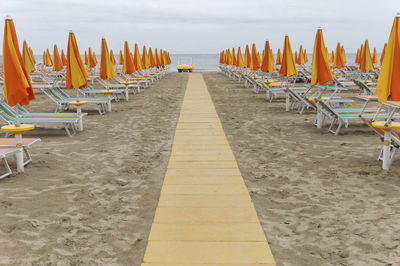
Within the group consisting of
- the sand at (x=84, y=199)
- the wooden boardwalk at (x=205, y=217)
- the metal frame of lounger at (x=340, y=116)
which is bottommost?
the sand at (x=84, y=199)

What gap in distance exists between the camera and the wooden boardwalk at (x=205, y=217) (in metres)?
2.97

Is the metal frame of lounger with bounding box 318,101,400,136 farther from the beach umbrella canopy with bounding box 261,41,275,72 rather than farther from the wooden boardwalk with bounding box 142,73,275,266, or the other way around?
the beach umbrella canopy with bounding box 261,41,275,72

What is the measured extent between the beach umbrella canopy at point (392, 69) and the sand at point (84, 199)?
3158 mm

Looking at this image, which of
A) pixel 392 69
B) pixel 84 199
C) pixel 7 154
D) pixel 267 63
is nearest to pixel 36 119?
pixel 7 154

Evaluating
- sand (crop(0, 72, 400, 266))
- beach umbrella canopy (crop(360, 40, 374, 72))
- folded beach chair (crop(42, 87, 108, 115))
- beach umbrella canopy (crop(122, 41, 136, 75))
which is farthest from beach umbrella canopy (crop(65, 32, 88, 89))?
beach umbrella canopy (crop(360, 40, 374, 72))

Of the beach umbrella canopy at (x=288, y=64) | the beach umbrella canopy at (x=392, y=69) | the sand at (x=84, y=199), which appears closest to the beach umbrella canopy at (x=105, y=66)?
the sand at (x=84, y=199)

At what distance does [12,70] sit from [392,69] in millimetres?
5029

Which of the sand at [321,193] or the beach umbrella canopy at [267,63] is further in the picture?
the beach umbrella canopy at [267,63]

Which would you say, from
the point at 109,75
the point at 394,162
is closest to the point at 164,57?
the point at 109,75

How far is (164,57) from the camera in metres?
33.9

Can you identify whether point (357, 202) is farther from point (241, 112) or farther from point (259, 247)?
point (241, 112)

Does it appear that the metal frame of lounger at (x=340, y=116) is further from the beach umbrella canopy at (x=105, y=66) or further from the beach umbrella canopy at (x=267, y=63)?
the beach umbrella canopy at (x=105, y=66)

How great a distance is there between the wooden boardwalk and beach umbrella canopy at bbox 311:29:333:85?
10.5 feet

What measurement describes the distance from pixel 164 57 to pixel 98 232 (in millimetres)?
31438
